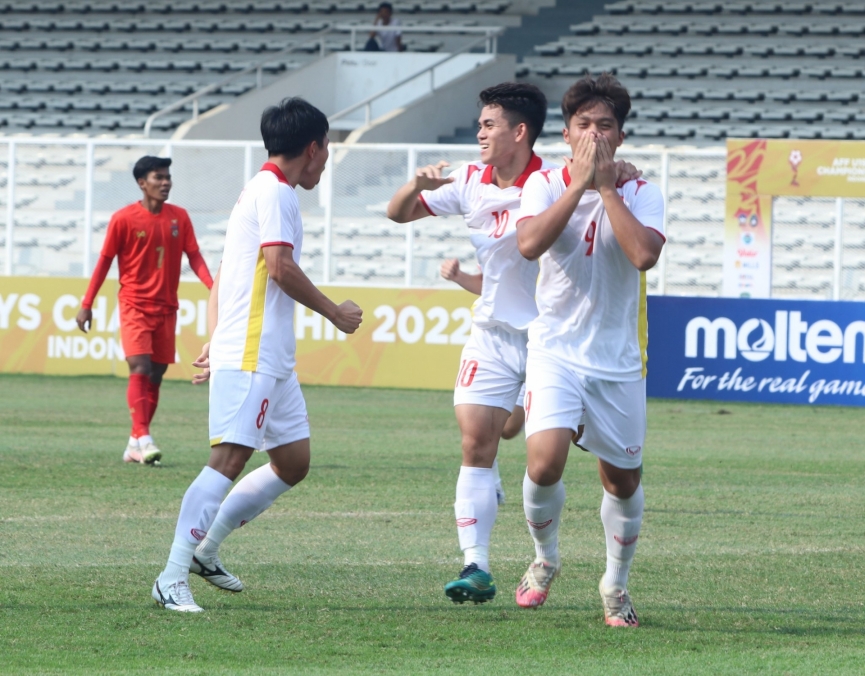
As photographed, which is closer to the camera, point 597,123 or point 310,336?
point 597,123

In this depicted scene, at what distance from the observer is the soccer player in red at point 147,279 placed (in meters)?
10.7

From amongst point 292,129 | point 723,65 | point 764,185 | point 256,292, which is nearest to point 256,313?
point 256,292

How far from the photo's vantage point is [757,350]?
16531mm

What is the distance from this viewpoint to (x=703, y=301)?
1673 cm

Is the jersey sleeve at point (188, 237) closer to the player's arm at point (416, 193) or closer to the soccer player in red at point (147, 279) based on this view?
the soccer player in red at point (147, 279)

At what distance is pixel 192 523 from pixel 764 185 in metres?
12.7

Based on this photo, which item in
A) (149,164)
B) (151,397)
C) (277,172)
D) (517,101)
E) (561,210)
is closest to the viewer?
(561,210)

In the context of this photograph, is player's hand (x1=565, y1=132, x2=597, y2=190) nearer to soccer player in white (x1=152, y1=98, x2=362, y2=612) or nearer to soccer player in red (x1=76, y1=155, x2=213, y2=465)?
soccer player in white (x1=152, y1=98, x2=362, y2=612)

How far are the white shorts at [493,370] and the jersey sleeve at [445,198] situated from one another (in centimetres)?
58

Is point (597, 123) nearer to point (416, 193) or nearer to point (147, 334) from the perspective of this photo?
point (416, 193)

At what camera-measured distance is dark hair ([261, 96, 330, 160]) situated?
231 inches

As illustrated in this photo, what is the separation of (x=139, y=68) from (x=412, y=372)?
13.2 m

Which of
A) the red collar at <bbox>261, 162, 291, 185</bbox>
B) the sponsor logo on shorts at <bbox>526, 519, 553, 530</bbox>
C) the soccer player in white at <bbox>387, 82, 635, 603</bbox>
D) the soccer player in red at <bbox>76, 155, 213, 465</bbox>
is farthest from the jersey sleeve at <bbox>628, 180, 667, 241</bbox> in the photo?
the soccer player in red at <bbox>76, 155, 213, 465</bbox>

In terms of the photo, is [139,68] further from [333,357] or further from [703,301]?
[703,301]
